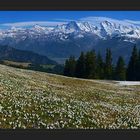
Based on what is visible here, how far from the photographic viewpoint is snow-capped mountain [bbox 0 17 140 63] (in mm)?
24378

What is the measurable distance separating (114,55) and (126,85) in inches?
76.0

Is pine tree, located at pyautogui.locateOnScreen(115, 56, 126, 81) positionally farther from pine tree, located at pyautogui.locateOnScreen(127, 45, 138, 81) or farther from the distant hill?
the distant hill

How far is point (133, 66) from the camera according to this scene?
84.0 ft

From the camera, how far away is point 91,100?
83.0 ft

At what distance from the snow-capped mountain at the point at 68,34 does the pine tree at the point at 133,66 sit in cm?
57

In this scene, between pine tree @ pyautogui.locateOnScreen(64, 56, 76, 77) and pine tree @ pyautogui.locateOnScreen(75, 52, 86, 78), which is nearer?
pine tree @ pyautogui.locateOnScreen(64, 56, 76, 77)

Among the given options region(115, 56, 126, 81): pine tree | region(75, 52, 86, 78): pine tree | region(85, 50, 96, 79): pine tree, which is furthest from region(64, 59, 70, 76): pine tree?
region(115, 56, 126, 81): pine tree

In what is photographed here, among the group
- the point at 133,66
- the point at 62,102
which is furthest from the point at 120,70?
the point at 62,102

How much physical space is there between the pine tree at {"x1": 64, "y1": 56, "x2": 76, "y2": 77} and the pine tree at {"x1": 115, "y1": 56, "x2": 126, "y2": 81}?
1.99 m

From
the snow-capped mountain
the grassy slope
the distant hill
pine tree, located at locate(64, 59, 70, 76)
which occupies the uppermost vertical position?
the snow-capped mountain

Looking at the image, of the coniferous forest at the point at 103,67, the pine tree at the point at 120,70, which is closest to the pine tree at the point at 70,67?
the coniferous forest at the point at 103,67

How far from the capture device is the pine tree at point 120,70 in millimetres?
25297

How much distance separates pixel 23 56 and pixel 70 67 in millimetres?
2157
